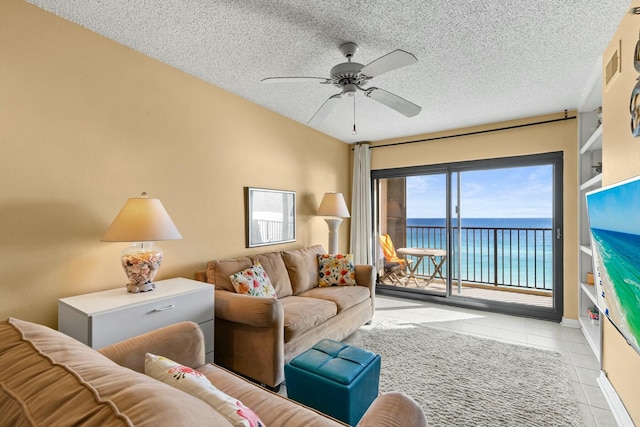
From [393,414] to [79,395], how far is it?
90 cm

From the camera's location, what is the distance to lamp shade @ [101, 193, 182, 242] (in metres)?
1.83

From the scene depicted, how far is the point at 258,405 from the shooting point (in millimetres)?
1240

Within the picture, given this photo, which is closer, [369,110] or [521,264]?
[369,110]

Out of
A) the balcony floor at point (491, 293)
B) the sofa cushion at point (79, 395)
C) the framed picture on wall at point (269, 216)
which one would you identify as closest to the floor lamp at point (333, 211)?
the framed picture on wall at point (269, 216)

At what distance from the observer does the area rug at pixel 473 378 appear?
1883 millimetres

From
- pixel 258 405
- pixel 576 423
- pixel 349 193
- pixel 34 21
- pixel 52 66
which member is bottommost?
pixel 576 423

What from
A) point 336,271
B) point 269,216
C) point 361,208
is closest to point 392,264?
point 361,208

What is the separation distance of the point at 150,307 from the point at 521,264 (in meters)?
5.21

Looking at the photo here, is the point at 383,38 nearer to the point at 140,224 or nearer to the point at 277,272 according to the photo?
the point at 140,224

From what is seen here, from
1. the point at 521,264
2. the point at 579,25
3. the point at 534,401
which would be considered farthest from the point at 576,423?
the point at 521,264

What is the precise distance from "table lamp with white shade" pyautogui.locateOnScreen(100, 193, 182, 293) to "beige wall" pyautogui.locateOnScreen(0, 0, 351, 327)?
0.97ft

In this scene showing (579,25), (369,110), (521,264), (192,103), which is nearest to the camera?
(579,25)

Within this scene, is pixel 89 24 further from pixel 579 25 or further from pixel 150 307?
pixel 579 25

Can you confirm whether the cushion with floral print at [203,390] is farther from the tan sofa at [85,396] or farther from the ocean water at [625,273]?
the ocean water at [625,273]
